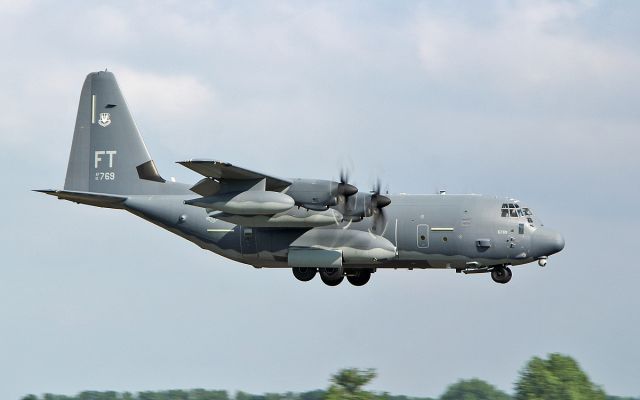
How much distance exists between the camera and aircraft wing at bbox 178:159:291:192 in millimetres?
33406

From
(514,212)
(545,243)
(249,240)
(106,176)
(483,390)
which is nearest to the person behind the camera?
(545,243)

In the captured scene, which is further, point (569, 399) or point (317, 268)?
point (569, 399)

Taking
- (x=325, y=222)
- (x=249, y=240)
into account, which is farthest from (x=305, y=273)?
(x=325, y=222)

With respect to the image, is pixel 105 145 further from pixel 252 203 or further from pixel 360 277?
pixel 360 277

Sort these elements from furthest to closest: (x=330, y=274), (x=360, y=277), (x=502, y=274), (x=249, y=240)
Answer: (x=360, y=277), (x=330, y=274), (x=249, y=240), (x=502, y=274)

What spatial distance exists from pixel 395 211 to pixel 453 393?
2160 inches

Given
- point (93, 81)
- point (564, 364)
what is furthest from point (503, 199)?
point (564, 364)

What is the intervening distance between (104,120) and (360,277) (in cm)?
1059

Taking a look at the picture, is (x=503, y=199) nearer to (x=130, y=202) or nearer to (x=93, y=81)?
(x=130, y=202)

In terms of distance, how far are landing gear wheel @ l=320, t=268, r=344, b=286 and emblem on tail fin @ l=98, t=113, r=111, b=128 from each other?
30.8ft

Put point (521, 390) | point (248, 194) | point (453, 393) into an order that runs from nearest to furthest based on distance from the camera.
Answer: point (248, 194) < point (521, 390) < point (453, 393)

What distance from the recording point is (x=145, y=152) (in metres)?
40.9

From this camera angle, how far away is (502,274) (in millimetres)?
37531

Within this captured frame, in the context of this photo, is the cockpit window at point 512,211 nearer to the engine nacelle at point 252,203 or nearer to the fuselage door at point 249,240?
the engine nacelle at point 252,203
